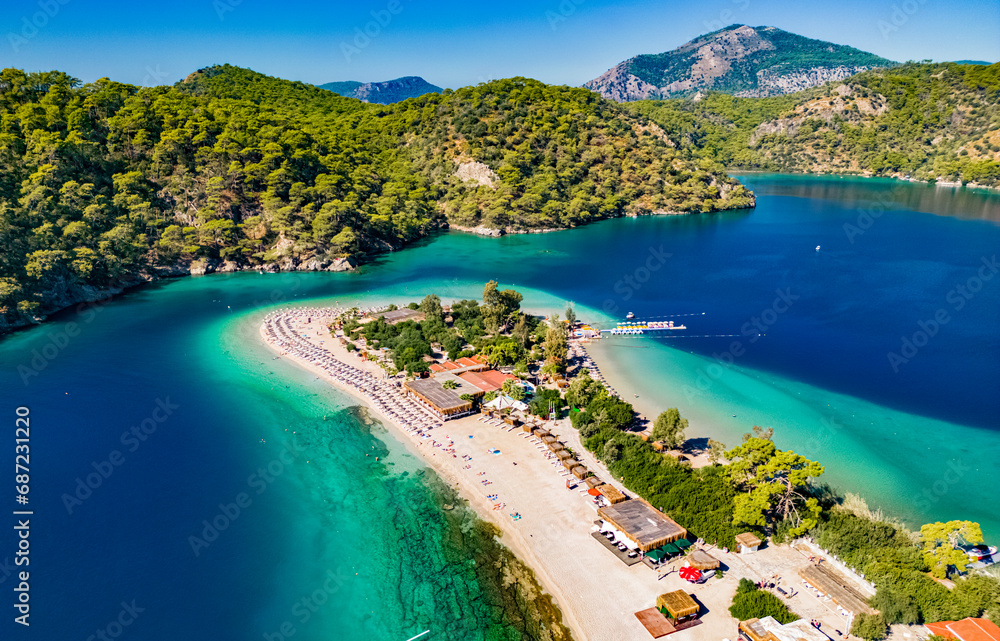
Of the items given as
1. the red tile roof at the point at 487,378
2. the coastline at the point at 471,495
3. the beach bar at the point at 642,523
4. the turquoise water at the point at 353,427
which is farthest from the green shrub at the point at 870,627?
the red tile roof at the point at 487,378

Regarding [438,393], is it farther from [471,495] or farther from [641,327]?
[641,327]

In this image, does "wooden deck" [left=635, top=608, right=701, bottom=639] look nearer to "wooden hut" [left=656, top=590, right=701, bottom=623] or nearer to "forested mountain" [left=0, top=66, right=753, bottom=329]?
"wooden hut" [left=656, top=590, right=701, bottom=623]

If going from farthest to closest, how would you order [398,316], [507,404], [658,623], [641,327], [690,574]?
[641,327] < [398,316] < [507,404] < [690,574] < [658,623]

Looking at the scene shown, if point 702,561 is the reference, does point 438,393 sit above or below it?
above

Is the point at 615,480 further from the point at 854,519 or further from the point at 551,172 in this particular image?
the point at 551,172

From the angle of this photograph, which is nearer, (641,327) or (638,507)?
(638,507)

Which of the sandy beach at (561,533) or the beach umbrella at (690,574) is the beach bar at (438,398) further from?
the beach umbrella at (690,574)

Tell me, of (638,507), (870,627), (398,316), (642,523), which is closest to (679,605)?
(642,523)

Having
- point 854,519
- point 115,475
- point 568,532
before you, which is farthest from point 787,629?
point 115,475
